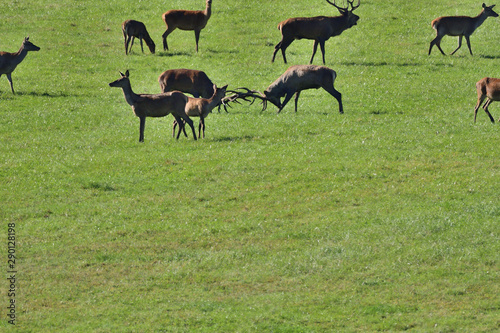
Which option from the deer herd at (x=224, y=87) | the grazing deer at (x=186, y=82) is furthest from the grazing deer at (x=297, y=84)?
the grazing deer at (x=186, y=82)

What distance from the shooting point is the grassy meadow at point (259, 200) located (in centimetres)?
1500

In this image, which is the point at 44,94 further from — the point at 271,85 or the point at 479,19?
the point at 479,19

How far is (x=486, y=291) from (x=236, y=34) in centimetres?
2548

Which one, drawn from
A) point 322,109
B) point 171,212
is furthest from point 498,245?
point 322,109

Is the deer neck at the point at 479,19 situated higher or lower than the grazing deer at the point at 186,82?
higher

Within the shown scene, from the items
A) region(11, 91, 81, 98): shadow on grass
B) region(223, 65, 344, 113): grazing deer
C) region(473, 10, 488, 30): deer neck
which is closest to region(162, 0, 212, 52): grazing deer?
region(11, 91, 81, 98): shadow on grass

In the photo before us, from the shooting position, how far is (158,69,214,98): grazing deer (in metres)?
27.2

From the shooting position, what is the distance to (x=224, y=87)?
24.7 metres

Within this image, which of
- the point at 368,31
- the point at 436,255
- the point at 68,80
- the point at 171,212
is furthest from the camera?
the point at 368,31

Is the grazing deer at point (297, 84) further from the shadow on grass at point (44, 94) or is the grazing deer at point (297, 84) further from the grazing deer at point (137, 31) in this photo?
the grazing deer at point (137, 31)

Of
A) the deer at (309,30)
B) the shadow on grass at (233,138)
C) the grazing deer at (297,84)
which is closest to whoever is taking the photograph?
the shadow on grass at (233,138)

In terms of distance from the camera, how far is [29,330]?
14.3 m

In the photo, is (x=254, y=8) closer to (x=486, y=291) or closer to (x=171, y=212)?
(x=171, y=212)

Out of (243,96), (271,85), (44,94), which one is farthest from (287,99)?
(44,94)
